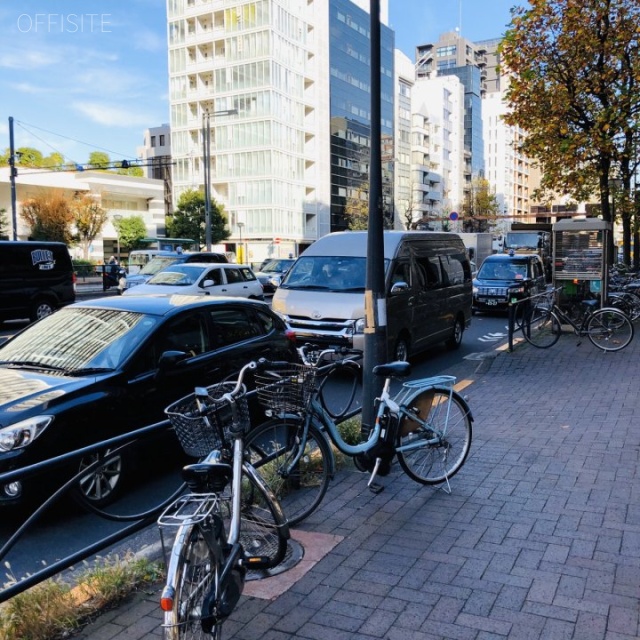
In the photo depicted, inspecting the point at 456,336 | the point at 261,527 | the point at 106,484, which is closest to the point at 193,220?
the point at 456,336

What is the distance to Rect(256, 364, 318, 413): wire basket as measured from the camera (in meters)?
3.94

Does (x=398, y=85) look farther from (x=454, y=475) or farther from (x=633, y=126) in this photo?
(x=454, y=475)

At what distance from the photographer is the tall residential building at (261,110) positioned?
6900 centimetres

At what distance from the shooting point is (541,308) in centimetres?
1280

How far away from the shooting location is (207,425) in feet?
10.2

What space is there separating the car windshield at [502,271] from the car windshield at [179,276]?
372 inches

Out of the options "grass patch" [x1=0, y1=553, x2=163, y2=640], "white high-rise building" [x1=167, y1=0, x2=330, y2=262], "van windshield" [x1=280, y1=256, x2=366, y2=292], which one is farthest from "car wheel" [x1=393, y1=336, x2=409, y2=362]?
"white high-rise building" [x1=167, y1=0, x2=330, y2=262]

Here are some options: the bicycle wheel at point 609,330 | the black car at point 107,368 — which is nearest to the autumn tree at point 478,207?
the bicycle wheel at point 609,330

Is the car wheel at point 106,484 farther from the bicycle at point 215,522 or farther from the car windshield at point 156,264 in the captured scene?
the car windshield at point 156,264

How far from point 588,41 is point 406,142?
90.6 meters

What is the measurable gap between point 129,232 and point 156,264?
41.7m

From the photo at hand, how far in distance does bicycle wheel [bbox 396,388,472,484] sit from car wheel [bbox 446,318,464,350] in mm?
8240

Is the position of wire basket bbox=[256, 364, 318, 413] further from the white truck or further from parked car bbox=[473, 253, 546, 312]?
the white truck

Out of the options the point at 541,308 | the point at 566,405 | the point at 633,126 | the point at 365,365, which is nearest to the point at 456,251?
the point at 541,308
